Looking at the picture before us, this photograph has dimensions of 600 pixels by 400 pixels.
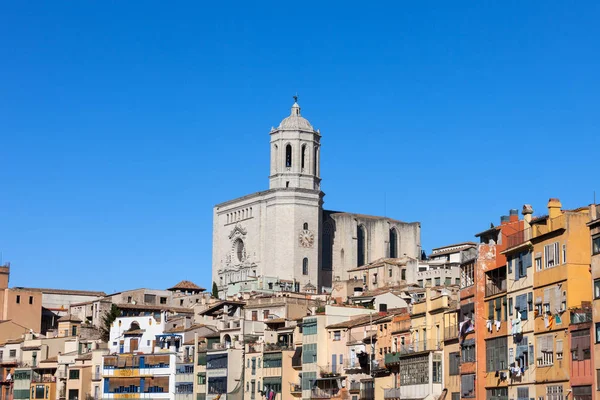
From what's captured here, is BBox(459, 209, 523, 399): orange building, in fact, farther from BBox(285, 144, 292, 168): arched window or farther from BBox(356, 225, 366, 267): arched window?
BBox(356, 225, 366, 267): arched window

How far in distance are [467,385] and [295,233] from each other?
90.4 metres

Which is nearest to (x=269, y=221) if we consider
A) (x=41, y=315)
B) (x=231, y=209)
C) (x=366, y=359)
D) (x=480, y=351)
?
(x=231, y=209)

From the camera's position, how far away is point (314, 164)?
158250 millimetres

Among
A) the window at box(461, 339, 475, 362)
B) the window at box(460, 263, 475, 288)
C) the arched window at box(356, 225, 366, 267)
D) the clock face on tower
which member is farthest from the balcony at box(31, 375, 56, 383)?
the arched window at box(356, 225, 366, 267)

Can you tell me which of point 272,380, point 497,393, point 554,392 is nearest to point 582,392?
point 554,392

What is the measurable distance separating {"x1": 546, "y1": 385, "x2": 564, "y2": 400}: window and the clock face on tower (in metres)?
A: 98.2

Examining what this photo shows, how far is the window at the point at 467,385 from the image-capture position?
58.9 meters

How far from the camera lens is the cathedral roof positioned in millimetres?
158250

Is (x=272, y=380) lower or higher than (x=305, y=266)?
lower

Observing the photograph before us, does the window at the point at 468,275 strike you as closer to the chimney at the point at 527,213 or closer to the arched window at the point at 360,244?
the chimney at the point at 527,213

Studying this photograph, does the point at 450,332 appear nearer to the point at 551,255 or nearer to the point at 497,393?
the point at 497,393

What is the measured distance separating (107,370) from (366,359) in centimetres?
2922

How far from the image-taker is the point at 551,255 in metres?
52.6

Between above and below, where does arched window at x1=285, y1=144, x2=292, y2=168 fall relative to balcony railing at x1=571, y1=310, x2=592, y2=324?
above
